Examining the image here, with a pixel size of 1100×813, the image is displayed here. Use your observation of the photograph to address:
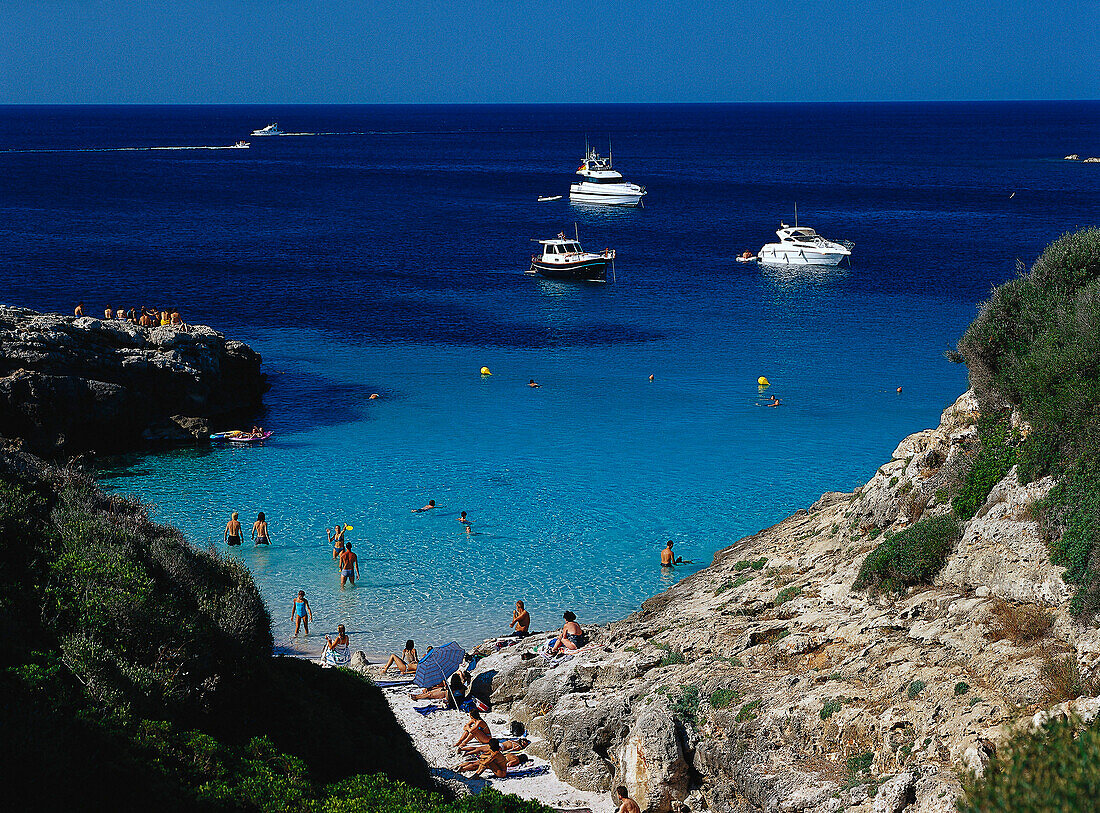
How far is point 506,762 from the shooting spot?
14.6 meters

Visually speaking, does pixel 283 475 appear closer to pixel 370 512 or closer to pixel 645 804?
pixel 370 512

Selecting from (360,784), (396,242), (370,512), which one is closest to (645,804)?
(360,784)

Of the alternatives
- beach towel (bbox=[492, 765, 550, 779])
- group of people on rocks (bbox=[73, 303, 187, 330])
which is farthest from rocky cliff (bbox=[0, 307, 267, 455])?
beach towel (bbox=[492, 765, 550, 779])

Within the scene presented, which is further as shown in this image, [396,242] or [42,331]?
[396,242]

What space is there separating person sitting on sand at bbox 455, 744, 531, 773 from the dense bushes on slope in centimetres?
783

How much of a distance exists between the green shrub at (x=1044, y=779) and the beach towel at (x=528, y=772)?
26.9ft

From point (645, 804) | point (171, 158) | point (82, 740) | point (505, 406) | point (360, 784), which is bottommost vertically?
point (645, 804)

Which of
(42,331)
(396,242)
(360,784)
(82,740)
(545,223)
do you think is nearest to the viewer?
(82,740)

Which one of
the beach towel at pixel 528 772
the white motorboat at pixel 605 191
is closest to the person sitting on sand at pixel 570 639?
the beach towel at pixel 528 772

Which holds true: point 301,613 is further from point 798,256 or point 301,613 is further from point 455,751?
point 798,256

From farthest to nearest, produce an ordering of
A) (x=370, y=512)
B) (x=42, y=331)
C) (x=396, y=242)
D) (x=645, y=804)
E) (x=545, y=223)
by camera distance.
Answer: (x=545, y=223) → (x=396, y=242) → (x=42, y=331) → (x=370, y=512) → (x=645, y=804)

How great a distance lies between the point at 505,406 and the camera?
118 feet

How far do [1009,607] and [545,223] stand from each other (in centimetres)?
7000

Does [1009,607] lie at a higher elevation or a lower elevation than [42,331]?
lower
